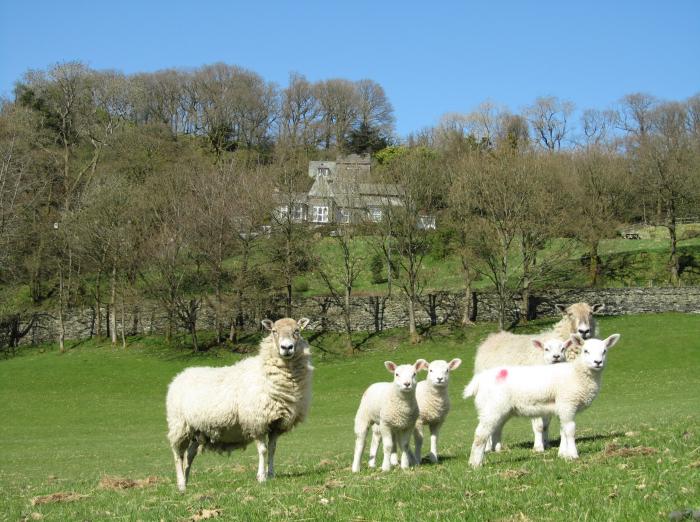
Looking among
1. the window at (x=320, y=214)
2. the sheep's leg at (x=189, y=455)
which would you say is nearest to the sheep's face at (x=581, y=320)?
the sheep's leg at (x=189, y=455)

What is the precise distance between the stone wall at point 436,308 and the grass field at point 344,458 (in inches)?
128

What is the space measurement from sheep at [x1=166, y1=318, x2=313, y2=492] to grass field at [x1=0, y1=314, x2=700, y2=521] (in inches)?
28.4

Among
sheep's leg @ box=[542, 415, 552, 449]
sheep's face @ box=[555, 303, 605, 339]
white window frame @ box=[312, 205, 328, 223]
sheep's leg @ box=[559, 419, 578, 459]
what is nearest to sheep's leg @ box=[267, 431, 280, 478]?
sheep's leg @ box=[542, 415, 552, 449]

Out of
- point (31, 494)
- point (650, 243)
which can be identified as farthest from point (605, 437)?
point (650, 243)

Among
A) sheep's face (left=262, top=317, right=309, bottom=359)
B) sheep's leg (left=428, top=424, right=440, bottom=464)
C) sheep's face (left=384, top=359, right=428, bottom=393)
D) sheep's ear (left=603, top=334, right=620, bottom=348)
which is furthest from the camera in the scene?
sheep's face (left=262, top=317, right=309, bottom=359)

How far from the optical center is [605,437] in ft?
48.5

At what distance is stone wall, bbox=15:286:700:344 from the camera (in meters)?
57.9

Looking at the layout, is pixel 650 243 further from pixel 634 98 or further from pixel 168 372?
pixel 634 98

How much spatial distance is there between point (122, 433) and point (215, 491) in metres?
24.3

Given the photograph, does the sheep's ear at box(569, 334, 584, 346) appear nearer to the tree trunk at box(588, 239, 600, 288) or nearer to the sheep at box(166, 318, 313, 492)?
the sheep at box(166, 318, 313, 492)

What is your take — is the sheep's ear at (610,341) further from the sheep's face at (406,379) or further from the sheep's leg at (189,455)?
the sheep's leg at (189,455)

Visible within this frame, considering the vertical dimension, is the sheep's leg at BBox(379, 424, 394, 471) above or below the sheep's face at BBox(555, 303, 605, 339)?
below

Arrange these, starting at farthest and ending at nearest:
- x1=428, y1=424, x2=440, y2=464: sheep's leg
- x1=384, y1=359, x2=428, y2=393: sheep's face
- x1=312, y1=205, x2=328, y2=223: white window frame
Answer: x1=312, y1=205, x2=328, y2=223: white window frame, x1=428, y1=424, x2=440, y2=464: sheep's leg, x1=384, y1=359, x2=428, y2=393: sheep's face

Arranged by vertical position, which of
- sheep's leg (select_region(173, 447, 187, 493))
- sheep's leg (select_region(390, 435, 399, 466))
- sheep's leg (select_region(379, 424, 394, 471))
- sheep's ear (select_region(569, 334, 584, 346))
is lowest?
sheep's leg (select_region(173, 447, 187, 493))
